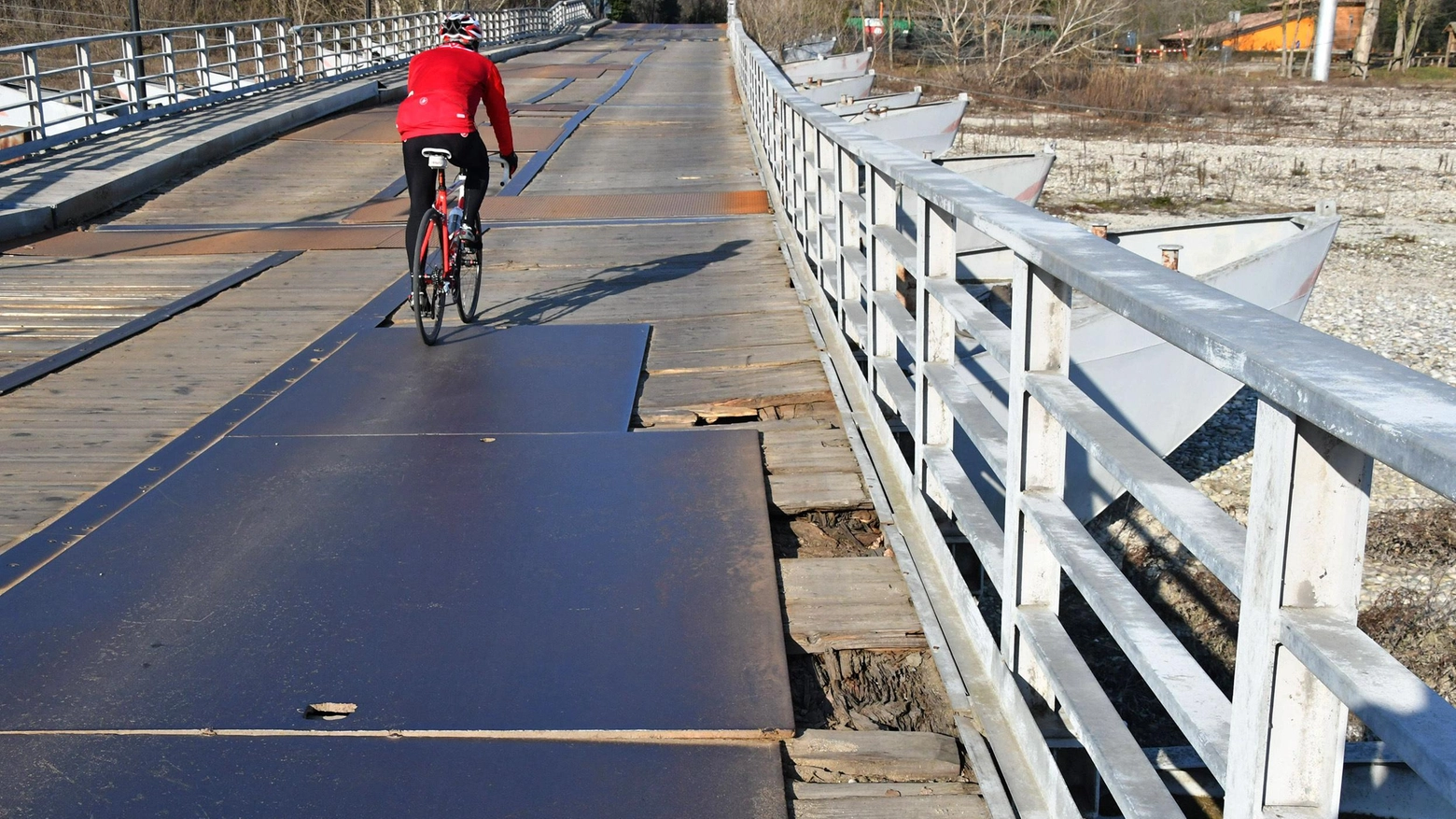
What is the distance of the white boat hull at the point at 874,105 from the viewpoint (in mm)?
20391

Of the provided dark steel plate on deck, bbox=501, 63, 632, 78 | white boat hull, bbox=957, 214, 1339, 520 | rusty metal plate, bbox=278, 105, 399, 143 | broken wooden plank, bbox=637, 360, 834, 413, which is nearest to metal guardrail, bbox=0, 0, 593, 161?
rusty metal plate, bbox=278, 105, 399, 143

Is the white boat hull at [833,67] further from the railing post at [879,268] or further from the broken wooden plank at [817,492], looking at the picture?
the broken wooden plank at [817,492]

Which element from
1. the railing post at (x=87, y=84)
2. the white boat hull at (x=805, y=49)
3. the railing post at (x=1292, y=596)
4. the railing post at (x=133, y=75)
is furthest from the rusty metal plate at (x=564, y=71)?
the railing post at (x=1292, y=596)

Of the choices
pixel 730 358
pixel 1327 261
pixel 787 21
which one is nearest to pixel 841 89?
pixel 1327 261

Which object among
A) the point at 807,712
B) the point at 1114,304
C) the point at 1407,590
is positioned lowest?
the point at 1407,590

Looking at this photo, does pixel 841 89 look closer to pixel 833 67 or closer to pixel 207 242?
pixel 833 67

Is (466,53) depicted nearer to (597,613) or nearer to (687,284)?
(687,284)

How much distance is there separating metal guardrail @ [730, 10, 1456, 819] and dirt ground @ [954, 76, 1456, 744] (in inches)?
114

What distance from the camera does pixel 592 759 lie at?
3283mm

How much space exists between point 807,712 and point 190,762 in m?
1.54

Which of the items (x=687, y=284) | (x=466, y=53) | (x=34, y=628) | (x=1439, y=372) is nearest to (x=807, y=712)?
(x=34, y=628)

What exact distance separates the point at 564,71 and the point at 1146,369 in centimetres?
3006

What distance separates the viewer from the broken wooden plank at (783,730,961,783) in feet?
10.8

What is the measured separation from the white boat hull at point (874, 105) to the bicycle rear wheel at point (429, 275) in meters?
10.6
